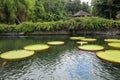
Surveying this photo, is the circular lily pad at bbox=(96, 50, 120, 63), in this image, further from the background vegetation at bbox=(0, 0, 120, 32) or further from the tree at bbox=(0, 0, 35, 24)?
the tree at bbox=(0, 0, 35, 24)

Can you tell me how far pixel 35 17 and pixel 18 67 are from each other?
23008 mm

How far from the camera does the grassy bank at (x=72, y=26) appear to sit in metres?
19.1

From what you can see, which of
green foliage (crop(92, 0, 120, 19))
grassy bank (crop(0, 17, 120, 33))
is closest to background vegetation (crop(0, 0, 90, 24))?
grassy bank (crop(0, 17, 120, 33))

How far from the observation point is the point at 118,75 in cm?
618

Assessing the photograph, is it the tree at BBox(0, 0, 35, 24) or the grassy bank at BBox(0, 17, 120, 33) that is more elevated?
the tree at BBox(0, 0, 35, 24)

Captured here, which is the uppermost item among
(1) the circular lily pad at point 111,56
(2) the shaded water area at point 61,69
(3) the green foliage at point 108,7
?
(3) the green foliage at point 108,7

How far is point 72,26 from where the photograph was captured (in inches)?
763

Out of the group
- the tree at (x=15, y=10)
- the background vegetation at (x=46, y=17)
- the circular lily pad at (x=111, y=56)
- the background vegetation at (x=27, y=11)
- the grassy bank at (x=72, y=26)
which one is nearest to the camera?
the circular lily pad at (x=111, y=56)

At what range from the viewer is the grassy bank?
754 inches

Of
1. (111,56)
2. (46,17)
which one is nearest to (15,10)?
(46,17)

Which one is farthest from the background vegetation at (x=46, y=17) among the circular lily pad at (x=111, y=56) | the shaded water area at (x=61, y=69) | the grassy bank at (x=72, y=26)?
the shaded water area at (x=61, y=69)

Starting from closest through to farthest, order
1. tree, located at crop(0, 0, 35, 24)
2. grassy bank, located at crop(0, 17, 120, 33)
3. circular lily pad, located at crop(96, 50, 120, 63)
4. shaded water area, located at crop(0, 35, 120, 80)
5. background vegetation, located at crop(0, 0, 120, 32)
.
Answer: shaded water area, located at crop(0, 35, 120, 80) → circular lily pad, located at crop(96, 50, 120, 63) → grassy bank, located at crop(0, 17, 120, 33) → background vegetation, located at crop(0, 0, 120, 32) → tree, located at crop(0, 0, 35, 24)

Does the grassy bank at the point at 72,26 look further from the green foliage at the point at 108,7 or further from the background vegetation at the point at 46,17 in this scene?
the green foliage at the point at 108,7

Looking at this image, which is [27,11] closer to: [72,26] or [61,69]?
[72,26]
